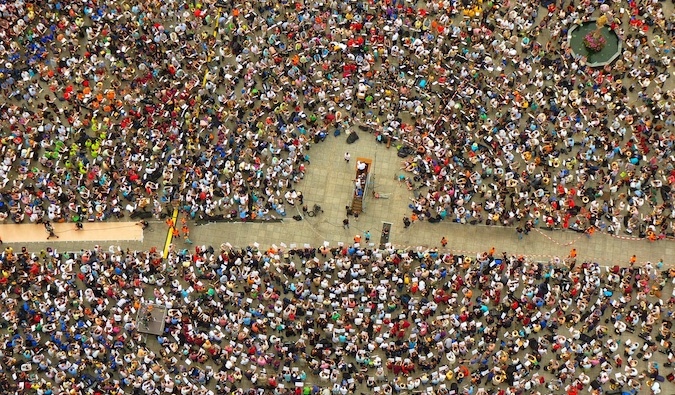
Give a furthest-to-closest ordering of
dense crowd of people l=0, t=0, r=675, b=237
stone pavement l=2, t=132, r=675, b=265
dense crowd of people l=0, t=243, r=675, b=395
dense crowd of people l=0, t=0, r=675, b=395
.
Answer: dense crowd of people l=0, t=0, r=675, b=237 → stone pavement l=2, t=132, r=675, b=265 → dense crowd of people l=0, t=0, r=675, b=395 → dense crowd of people l=0, t=243, r=675, b=395

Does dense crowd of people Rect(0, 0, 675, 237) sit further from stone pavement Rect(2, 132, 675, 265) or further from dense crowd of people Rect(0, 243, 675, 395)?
dense crowd of people Rect(0, 243, 675, 395)

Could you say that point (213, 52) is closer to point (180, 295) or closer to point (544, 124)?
point (180, 295)

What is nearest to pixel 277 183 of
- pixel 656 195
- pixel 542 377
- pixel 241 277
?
pixel 241 277

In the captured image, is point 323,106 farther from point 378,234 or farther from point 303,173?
point 378,234

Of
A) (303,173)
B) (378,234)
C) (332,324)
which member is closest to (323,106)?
(303,173)

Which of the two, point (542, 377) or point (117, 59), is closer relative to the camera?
point (542, 377)

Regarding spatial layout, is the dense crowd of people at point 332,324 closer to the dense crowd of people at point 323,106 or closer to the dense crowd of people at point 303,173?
the dense crowd of people at point 303,173

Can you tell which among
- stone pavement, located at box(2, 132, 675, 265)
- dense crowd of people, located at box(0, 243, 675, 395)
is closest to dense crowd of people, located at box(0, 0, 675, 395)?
dense crowd of people, located at box(0, 243, 675, 395)
